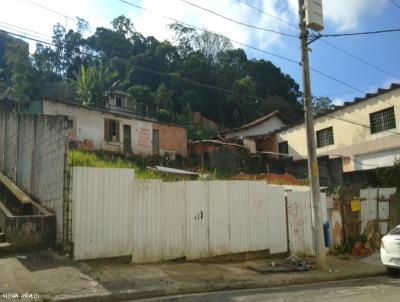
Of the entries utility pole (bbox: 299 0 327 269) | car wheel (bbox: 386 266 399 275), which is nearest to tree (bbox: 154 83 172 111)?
utility pole (bbox: 299 0 327 269)

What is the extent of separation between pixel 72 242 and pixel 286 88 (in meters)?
47.7

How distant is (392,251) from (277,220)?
10.5ft

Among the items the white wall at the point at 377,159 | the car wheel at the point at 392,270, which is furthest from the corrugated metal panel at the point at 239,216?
the white wall at the point at 377,159

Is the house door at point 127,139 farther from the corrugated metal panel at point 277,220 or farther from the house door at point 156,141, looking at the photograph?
the corrugated metal panel at point 277,220

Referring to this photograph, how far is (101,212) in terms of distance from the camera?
9.70 metres

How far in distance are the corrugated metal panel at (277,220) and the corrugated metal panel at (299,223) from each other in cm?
30

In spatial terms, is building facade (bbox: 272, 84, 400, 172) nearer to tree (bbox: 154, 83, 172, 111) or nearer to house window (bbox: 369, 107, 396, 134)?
house window (bbox: 369, 107, 396, 134)

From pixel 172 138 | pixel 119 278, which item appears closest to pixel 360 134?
pixel 172 138

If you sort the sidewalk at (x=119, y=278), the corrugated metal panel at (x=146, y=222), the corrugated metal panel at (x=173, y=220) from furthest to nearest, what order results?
the corrugated metal panel at (x=173, y=220)
the corrugated metal panel at (x=146, y=222)
the sidewalk at (x=119, y=278)

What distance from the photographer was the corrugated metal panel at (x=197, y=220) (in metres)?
11.0

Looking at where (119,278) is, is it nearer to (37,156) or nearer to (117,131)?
(37,156)

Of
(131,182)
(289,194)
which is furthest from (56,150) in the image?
(289,194)

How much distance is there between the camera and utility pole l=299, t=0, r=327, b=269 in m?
12.1

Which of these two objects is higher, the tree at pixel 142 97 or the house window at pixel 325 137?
the tree at pixel 142 97
